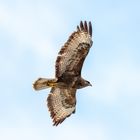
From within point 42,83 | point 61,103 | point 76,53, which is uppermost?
point 76,53

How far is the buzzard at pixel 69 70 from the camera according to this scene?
29.5 m

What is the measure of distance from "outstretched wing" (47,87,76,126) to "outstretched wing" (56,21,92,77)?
2.46 ft

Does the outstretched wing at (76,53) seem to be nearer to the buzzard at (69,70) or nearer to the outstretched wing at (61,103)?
the buzzard at (69,70)

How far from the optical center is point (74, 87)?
98.7 feet

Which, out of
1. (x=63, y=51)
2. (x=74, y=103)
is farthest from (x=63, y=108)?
(x=63, y=51)

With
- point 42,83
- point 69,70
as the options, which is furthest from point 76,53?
point 42,83

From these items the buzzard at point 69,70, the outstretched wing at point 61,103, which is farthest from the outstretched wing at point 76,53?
the outstretched wing at point 61,103

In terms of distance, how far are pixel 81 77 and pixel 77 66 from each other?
437mm

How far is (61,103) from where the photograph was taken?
30.7 metres

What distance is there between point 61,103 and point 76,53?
81.0 inches

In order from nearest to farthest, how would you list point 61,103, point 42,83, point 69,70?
1. point 42,83
2. point 69,70
3. point 61,103

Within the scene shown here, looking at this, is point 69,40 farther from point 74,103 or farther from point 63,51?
point 74,103

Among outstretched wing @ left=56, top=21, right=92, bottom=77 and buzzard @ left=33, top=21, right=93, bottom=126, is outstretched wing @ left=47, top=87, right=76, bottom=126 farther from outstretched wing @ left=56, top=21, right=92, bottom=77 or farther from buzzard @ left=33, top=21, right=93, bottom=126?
outstretched wing @ left=56, top=21, right=92, bottom=77

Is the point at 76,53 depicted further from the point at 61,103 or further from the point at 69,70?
the point at 61,103
